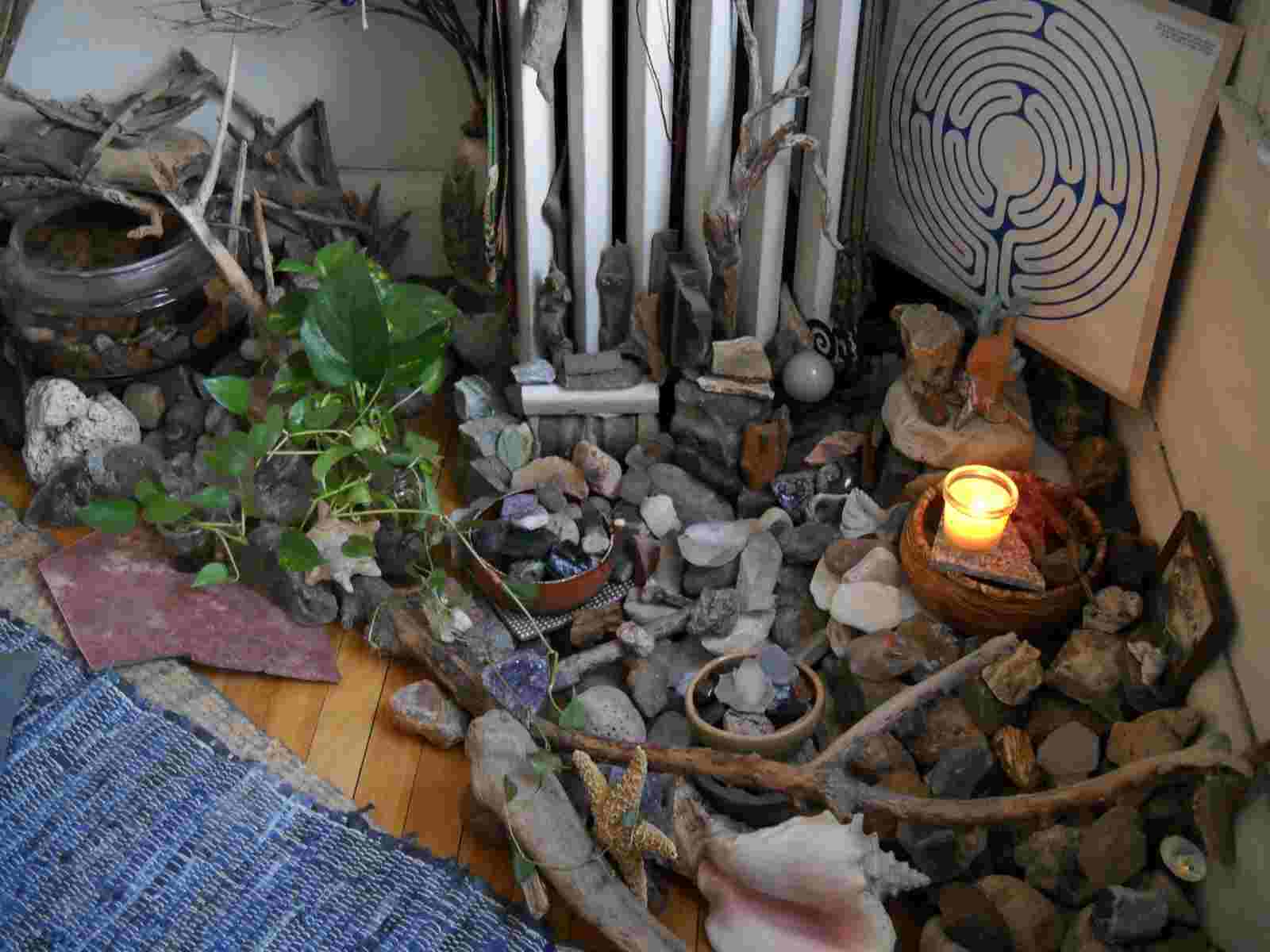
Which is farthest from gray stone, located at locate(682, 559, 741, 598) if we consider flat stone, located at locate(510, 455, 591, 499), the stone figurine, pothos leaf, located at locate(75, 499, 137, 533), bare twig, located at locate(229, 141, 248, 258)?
bare twig, located at locate(229, 141, 248, 258)

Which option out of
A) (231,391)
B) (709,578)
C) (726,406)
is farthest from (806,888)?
(231,391)

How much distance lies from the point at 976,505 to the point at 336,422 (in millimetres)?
954

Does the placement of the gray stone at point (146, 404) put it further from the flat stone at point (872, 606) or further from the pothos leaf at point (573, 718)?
the flat stone at point (872, 606)

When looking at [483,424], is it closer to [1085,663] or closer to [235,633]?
[235,633]

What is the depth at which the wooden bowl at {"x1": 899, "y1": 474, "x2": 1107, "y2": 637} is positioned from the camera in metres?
1.67

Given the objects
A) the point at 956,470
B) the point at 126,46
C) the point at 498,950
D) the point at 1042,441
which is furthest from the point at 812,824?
the point at 126,46

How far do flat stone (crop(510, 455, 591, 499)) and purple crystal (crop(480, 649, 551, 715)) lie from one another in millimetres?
304

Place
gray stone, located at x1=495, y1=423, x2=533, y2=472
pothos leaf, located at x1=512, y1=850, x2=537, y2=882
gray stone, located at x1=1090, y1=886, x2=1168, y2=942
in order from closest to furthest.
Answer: gray stone, located at x1=1090, y1=886, x2=1168, y2=942
pothos leaf, located at x1=512, y1=850, x2=537, y2=882
gray stone, located at x1=495, y1=423, x2=533, y2=472

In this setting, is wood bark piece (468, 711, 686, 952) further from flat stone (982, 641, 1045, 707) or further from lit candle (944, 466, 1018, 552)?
lit candle (944, 466, 1018, 552)

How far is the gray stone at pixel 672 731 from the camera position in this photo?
5.52ft

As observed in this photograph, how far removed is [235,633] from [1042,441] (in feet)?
4.10

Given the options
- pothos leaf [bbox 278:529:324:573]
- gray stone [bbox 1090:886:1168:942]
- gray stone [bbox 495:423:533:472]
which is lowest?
gray stone [bbox 1090:886:1168:942]

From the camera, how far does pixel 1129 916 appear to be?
1387 millimetres

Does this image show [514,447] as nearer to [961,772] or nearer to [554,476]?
[554,476]
